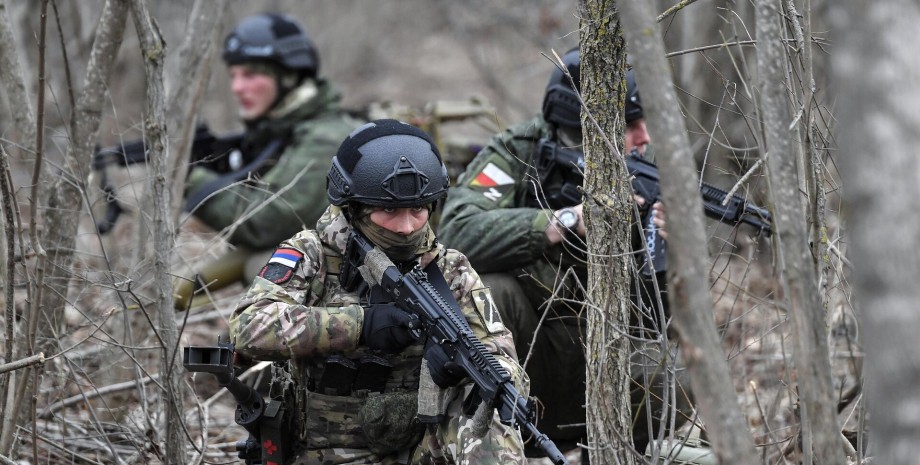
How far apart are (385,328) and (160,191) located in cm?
105

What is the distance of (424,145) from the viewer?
388 cm

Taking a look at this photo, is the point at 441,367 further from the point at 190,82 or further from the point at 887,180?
the point at 190,82

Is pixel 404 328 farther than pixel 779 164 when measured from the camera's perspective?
Yes

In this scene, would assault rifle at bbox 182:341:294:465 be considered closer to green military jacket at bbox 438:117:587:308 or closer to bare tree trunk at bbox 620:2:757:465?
green military jacket at bbox 438:117:587:308

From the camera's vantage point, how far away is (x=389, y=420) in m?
3.80

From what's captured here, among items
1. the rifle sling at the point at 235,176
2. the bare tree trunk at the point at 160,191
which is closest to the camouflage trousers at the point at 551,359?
the bare tree trunk at the point at 160,191

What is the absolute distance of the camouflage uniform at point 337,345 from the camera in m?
3.63

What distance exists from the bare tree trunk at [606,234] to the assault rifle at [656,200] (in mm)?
1053

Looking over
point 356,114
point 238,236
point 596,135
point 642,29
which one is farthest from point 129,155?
point 642,29

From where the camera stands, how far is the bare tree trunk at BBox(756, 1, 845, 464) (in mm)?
2449

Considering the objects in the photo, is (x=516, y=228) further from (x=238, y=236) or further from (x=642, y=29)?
(x=238, y=236)

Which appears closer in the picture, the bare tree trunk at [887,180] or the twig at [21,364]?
the bare tree trunk at [887,180]

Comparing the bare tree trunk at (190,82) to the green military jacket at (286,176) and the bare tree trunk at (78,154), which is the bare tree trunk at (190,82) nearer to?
the bare tree trunk at (78,154)

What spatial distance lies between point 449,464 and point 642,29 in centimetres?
184
